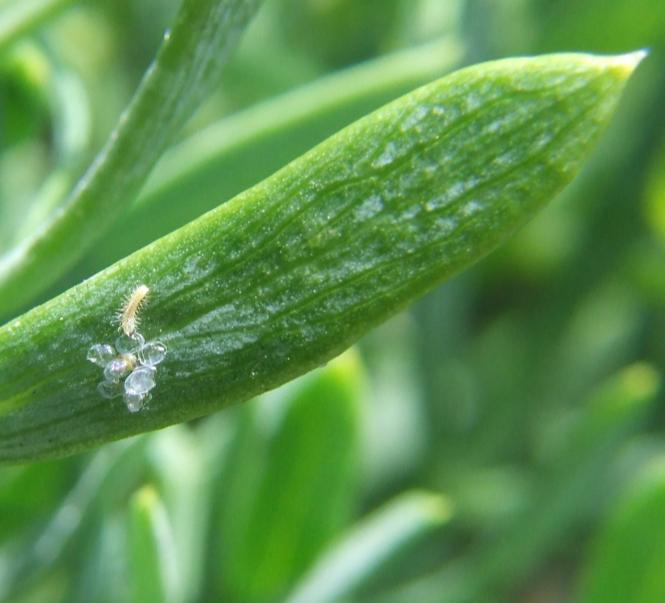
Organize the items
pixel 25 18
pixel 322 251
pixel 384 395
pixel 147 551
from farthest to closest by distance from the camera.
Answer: pixel 384 395 → pixel 25 18 → pixel 147 551 → pixel 322 251

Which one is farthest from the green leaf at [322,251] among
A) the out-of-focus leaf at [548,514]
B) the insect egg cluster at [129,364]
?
the out-of-focus leaf at [548,514]

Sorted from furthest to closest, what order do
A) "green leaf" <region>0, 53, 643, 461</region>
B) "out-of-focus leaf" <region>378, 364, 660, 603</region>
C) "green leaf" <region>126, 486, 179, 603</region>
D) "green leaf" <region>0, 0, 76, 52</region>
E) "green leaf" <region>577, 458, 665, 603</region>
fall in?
"out-of-focus leaf" <region>378, 364, 660, 603</region> → "green leaf" <region>577, 458, 665, 603</region> → "green leaf" <region>0, 0, 76, 52</region> → "green leaf" <region>126, 486, 179, 603</region> → "green leaf" <region>0, 53, 643, 461</region>

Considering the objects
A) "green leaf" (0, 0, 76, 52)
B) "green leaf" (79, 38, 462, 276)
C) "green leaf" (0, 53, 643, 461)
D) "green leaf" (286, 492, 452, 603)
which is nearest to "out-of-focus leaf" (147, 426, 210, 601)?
"green leaf" (286, 492, 452, 603)

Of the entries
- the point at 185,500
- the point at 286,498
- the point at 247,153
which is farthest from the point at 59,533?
the point at 247,153

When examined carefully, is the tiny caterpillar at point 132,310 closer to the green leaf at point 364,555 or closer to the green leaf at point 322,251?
the green leaf at point 322,251

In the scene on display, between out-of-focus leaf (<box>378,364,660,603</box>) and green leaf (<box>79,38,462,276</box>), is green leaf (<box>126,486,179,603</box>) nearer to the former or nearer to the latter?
green leaf (<box>79,38,462,276</box>)

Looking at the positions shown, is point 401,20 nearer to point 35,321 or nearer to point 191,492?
point 191,492

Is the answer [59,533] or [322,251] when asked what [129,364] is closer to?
[322,251]
